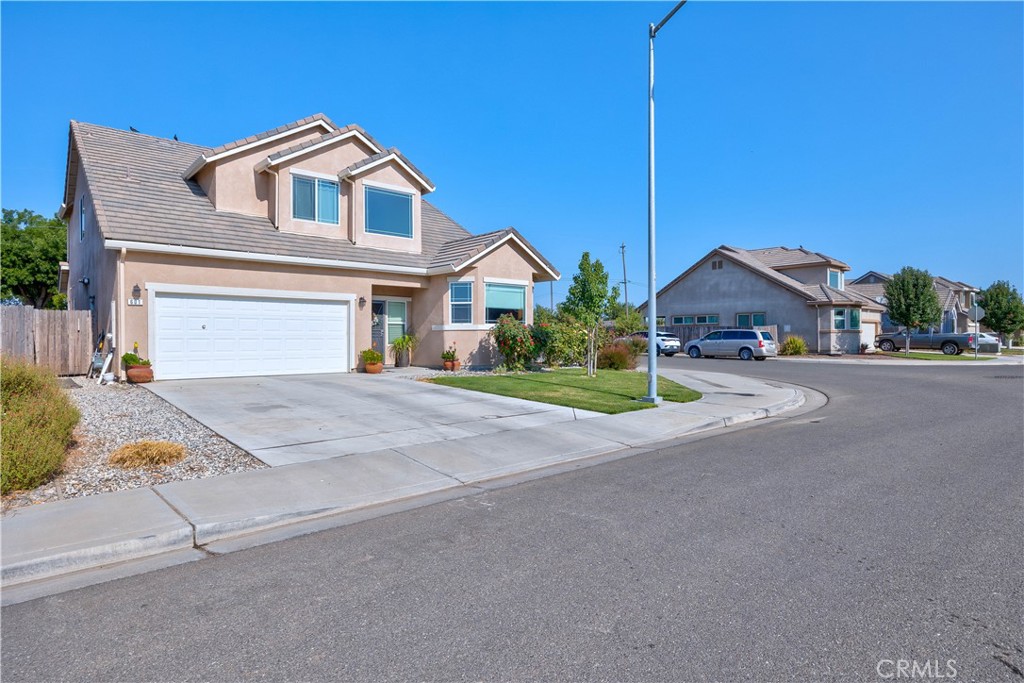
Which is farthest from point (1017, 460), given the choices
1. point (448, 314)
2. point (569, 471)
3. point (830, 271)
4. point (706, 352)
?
point (830, 271)

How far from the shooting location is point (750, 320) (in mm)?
40469

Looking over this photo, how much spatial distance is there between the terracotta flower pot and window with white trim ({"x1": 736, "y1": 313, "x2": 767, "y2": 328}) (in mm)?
35833

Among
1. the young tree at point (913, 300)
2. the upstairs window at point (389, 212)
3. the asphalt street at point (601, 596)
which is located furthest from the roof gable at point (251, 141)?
the young tree at point (913, 300)

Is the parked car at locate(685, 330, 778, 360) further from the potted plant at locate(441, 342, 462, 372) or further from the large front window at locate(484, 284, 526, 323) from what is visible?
the potted plant at locate(441, 342, 462, 372)

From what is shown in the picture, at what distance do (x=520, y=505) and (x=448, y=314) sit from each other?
44.8ft

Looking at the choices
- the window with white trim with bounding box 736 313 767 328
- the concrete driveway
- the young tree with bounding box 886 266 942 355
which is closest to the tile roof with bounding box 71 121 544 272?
the concrete driveway

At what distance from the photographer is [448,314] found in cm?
1922

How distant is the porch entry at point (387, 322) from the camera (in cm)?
1997

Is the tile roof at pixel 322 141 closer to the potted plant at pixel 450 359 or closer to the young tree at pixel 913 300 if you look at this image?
the potted plant at pixel 450 359

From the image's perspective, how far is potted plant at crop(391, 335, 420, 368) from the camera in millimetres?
20062

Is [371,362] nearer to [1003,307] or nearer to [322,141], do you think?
[322,141]

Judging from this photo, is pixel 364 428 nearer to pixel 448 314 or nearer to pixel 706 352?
pixel 448 314

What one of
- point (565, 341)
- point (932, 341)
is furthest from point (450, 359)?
point (932, 341)

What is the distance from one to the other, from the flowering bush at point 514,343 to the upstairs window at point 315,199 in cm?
636
